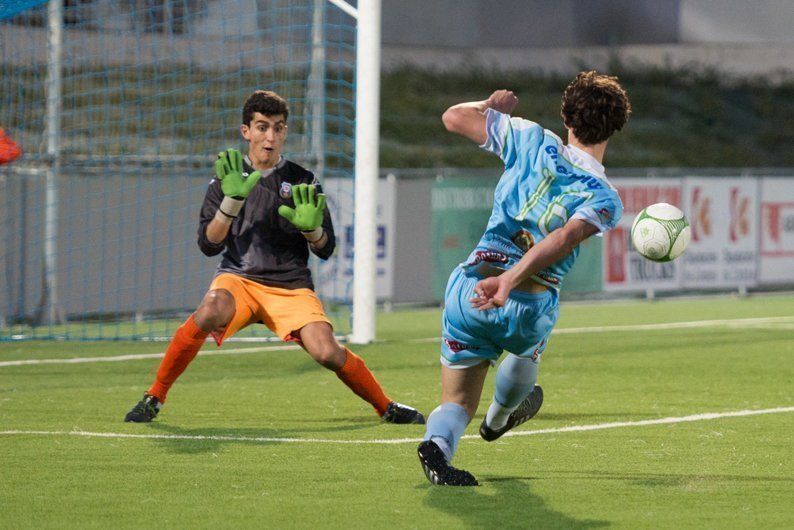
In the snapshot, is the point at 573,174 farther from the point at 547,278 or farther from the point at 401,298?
the point at 401,298

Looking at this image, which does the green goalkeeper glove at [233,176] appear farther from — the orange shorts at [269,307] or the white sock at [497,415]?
the white sock at [497,415]

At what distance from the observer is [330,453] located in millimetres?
7164

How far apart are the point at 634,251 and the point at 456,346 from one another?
43.8 feet

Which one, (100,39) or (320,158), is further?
(100,39)

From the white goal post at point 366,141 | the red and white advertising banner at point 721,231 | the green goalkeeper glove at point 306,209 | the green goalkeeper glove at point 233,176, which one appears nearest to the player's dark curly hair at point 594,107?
the green goalkeeper glove at point 306,209

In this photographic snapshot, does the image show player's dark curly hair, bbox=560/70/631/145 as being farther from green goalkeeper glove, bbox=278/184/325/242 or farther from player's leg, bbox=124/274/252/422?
player's leg, bbox=124/274/252/422

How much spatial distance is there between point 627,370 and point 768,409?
2.39 metres

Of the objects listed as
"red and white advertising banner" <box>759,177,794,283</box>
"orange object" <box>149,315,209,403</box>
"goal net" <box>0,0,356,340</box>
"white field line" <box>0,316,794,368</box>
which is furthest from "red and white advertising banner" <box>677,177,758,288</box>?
"orange object" <box>149,315,209,403</box>

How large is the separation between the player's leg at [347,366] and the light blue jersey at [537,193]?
2.03 metres

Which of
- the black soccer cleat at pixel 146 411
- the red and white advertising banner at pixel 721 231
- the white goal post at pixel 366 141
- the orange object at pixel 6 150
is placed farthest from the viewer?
the red and white advertising banner at pixel 721 231

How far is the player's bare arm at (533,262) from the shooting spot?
557 centimetres

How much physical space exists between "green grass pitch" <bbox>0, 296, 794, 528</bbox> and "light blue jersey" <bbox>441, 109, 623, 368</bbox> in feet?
2.16

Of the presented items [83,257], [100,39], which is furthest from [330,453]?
[100,39]

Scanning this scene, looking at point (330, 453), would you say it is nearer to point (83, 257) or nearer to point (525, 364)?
point (525, 364)
